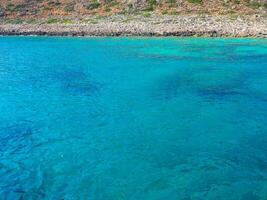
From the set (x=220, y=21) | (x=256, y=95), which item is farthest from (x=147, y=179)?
(x=220, y=21)

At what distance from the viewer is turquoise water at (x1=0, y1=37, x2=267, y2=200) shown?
15.2 metres

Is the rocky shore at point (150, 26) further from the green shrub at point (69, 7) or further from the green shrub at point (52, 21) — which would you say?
the green shrub at point (69, 7)

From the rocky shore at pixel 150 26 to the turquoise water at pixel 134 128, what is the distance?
16.0 m

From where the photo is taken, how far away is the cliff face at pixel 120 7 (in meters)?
67.2

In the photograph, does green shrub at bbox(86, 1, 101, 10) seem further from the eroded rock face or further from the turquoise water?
the turquoise water

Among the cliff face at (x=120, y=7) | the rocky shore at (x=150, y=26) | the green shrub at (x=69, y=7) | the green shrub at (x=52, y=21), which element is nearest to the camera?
the rocky shore at (x=150, y=26)

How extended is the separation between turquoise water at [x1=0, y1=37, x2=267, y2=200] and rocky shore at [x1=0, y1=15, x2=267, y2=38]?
1600 cm

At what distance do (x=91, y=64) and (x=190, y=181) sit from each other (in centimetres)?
2633

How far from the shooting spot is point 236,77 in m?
32.8

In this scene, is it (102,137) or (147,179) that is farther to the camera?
(102,137)

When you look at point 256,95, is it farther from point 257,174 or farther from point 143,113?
point 257,174

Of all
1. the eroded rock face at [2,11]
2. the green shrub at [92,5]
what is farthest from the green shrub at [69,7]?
the eroded rock face at [2,11]

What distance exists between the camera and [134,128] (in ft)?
70.5

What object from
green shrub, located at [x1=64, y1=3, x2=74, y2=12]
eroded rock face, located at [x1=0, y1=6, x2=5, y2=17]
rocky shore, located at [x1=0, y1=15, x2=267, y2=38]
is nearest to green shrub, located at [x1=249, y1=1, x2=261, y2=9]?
rocky shore, located at [x1=0, y1=15, x2=267, y2=38]
